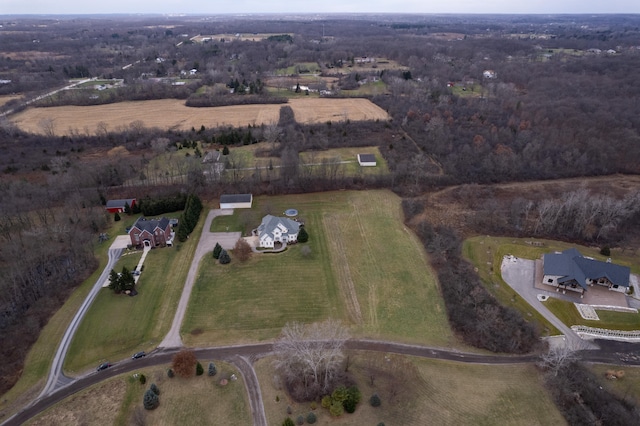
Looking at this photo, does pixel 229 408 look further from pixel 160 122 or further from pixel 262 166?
pixel 160 122

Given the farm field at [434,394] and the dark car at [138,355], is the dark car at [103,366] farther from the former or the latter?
the farm field at [434,394]

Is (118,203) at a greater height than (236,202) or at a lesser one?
greater

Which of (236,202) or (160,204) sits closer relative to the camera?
(160,204)

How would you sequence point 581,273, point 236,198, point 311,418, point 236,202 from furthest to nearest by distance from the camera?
point 236,198 < point 236,202 < point 581,273 < point 311,418

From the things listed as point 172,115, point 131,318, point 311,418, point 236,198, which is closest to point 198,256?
point 131,318

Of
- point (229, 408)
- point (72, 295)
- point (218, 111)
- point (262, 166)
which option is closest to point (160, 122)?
point (218, 111)

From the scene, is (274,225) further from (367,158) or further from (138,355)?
(367,158)

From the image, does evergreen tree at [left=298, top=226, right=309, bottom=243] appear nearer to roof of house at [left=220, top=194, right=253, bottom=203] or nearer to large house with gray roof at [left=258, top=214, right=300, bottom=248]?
large house with gray roof at [left=258, top=214, right=300, bottom=248]
